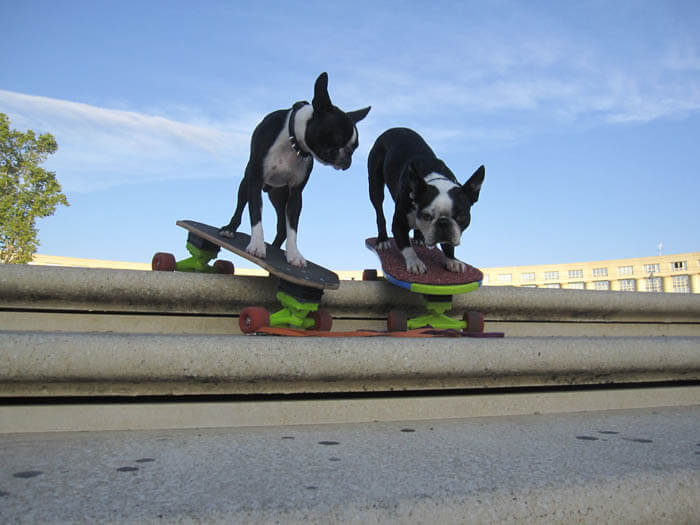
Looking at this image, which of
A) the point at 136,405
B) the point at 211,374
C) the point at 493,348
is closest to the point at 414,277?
the point at 493,348

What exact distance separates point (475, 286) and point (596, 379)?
896mm

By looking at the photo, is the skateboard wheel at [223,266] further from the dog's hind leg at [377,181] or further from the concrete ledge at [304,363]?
the concrete ledge at [304,363]

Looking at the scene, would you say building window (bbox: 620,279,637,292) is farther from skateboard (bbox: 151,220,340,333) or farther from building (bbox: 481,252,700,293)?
skateboard (bbox: 151,220,340,333)

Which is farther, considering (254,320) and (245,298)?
(245,298)

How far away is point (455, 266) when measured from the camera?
3.41 meters

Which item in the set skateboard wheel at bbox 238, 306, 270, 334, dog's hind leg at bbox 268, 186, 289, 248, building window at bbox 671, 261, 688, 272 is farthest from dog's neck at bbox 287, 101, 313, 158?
building window at bbox 671, 261, 688, 272

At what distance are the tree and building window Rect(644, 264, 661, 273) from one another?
46.8m

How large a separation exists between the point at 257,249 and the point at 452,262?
1.35 m

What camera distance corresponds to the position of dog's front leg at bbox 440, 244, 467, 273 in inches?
134

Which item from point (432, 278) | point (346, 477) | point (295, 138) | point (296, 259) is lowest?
point (346, 477)

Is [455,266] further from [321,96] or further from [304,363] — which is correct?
[304,363]

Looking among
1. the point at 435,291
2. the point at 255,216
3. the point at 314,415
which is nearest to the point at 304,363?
the point at 314,415

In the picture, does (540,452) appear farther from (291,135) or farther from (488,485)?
(291,135)

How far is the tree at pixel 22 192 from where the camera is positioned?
76.7 ft
